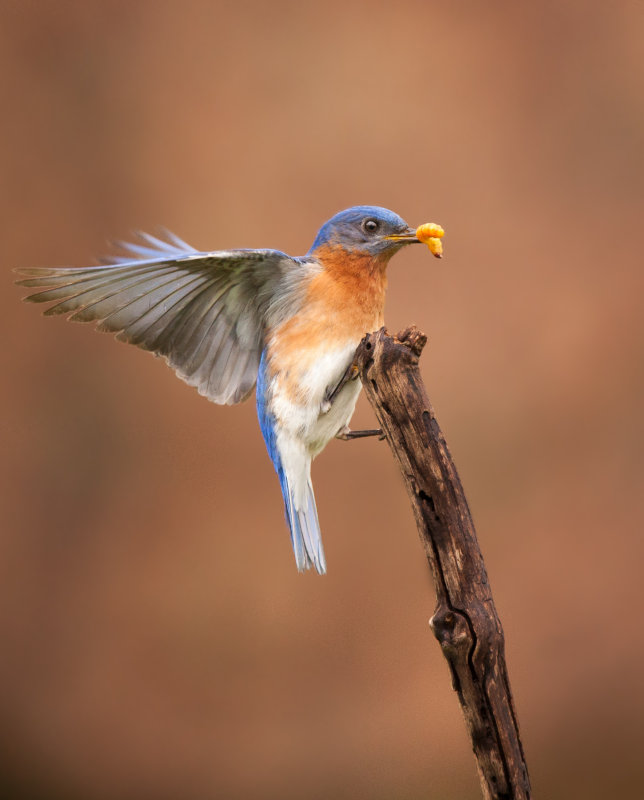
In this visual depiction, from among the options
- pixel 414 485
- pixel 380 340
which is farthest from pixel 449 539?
pixel 380 340

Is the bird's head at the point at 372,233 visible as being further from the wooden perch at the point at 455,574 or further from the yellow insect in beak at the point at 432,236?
the wooden perch at the point at 455,574

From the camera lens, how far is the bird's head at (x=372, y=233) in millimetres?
2238

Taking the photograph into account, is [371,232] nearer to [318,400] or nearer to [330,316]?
[330,316]

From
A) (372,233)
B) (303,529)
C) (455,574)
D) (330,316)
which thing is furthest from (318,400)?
(455,574)

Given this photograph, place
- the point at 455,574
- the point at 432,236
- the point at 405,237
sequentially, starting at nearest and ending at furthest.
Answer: the point at 455,574 < the point at 432,236 < the point at 405,237

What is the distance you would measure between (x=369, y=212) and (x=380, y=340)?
547 mm

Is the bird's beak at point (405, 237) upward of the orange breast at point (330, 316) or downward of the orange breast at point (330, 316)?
upward

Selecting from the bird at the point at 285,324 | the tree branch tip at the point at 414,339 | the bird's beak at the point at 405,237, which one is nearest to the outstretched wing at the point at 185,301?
the bird at the point at 285,324

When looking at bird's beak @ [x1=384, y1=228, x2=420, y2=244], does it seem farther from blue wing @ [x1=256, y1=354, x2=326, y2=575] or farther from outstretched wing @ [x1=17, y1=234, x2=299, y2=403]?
blue wing @ [x1=256, y1=354, x2=326, y2=575]

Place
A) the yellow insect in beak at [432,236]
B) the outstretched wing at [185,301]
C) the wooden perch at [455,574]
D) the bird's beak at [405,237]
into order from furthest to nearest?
the bird's beak at [405,237] → the yellow insect in beak at [432,236] → the outstretched wing at [185,301] → the wooden perch at [455,574]

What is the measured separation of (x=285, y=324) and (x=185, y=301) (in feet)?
0.85

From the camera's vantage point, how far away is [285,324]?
2.23m

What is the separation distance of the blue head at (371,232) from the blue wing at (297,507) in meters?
0.38

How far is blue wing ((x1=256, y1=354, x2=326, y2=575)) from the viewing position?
7.34ft
